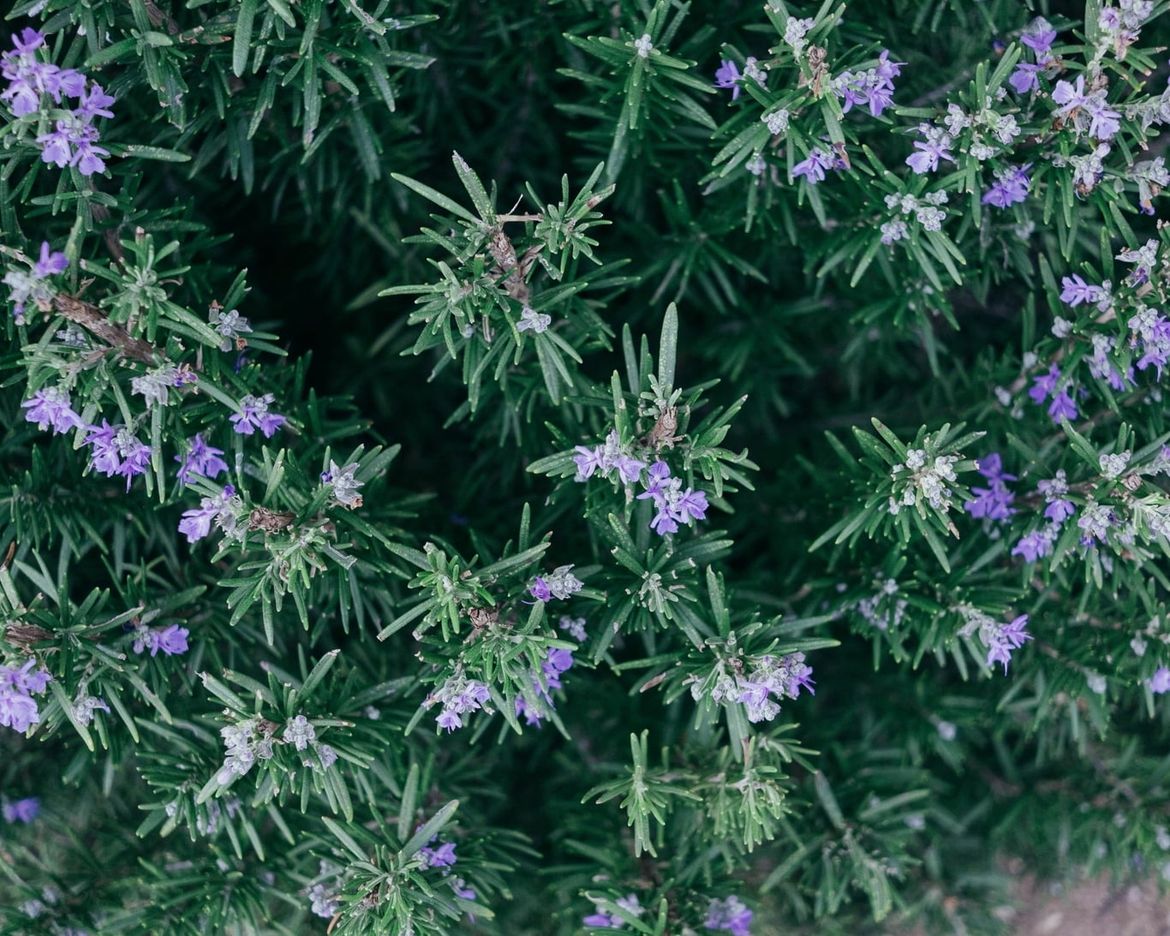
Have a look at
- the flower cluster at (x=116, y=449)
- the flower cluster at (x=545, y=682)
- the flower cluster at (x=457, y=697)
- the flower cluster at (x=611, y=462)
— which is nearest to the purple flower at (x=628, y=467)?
the flower cluster at (x=611, y=462)

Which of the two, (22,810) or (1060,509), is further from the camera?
(22,810)

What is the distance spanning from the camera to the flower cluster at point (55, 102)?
76.4 inches

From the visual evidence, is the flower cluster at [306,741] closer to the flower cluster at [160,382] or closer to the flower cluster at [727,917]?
the flower cluster at [160,382]

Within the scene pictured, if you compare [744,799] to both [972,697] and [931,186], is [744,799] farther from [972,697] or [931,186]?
[931,186]

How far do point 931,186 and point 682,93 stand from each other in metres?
0.65

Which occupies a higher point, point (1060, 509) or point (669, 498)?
point (669, 498)

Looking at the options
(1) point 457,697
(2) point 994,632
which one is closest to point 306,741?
(1) point 457,697

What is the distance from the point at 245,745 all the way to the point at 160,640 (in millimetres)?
414

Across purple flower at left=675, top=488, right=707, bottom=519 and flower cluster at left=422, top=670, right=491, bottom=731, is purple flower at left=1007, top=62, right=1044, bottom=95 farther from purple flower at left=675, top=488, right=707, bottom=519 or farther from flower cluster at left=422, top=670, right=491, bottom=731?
flower cluster at left=422, top=670, right=491, bottom=731

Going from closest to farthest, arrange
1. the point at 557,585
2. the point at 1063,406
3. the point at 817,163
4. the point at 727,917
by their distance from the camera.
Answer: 1. the point at 557,585
2. the point at 817,163
3. the point at 1063,406
4. the point at 727,917

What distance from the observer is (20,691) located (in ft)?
6.66

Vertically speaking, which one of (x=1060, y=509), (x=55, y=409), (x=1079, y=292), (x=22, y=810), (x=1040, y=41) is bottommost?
(x=22, y=810)

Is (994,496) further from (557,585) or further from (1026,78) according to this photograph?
(557,585)

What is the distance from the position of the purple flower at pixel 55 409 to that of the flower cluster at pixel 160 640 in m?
0.56
